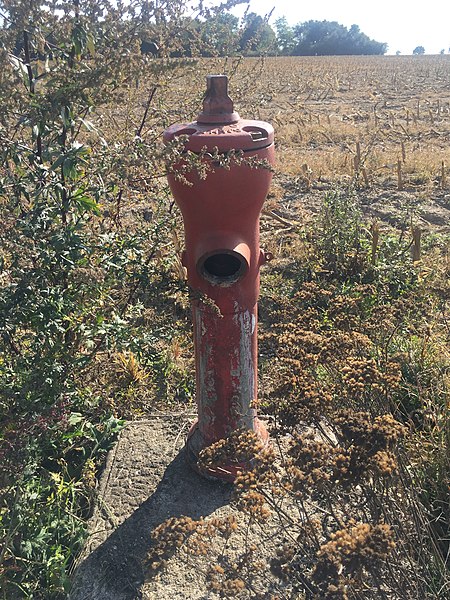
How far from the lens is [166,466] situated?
275cm

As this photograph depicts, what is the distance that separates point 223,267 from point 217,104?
68 centimetres

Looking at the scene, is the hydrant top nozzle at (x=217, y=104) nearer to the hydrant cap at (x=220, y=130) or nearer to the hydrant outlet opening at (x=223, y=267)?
the hydrant cap at (x=220, y=130)

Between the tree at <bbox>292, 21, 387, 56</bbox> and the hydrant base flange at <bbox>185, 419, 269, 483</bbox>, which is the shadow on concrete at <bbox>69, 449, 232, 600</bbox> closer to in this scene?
the hydrant base flange at <bbox>185, 419, 269, 483</bbox>

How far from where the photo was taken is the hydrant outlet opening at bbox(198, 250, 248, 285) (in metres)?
2.15

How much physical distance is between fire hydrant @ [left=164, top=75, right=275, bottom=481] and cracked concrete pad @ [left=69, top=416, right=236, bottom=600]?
0.66 ft

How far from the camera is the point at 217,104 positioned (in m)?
2.16

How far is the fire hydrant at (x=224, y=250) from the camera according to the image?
201 centimetres

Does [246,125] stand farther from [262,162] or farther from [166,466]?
[166,466]

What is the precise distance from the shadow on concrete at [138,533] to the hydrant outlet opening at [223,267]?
1.07m

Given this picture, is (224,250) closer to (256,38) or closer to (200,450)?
(200,450)

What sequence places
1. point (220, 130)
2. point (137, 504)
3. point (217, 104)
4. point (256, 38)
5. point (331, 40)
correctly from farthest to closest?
point (331, 40), point (256, 38), point (137, 504), point (217, 104), point (220, 130)

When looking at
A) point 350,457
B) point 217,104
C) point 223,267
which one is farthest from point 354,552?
point 217,104

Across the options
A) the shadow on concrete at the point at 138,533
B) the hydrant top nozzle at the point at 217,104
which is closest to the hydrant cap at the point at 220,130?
the hydrant top nozzle at the point at 217,104

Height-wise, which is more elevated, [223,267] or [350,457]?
[223,267]
